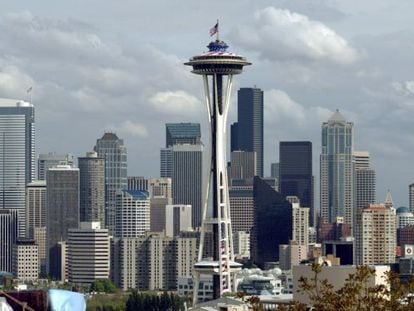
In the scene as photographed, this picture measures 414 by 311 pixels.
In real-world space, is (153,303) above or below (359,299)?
below

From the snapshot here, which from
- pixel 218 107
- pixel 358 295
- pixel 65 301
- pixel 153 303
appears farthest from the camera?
pixel 153 303

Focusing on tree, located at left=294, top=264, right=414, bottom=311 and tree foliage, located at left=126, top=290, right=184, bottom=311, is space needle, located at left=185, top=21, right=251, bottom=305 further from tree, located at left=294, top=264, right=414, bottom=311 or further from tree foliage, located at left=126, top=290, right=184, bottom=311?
tree, located at left=294, top=264, right=414, bottom=311

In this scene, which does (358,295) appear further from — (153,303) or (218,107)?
(153,303)

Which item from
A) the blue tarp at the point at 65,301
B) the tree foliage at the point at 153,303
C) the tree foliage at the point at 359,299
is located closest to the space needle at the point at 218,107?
the tree foliage at the point at 153,303

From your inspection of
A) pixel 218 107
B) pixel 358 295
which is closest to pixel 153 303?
pixel 218 107

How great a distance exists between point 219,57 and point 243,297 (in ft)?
364

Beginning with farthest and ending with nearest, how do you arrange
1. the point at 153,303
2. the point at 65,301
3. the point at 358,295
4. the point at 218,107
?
the point at 153,303 < the point at 218,107 < the point at 65,301 < the point at 358,295

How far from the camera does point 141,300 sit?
16700 centimetres

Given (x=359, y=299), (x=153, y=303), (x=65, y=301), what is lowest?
(x=153, y=303)

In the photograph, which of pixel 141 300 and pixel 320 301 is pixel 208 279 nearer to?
pixel 141 300

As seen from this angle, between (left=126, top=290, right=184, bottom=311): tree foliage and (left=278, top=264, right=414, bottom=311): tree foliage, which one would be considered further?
(left=126, top=290, right=184, bottom=311): tree foliage

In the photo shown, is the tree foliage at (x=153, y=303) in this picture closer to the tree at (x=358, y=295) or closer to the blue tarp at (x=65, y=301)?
the blue tarp at (x=65, y=301)

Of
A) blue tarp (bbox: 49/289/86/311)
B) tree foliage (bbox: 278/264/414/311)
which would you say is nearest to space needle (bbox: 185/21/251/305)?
blue tarp (bbox: 49/289/86/311)

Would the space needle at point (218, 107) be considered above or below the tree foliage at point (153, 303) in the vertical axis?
above
